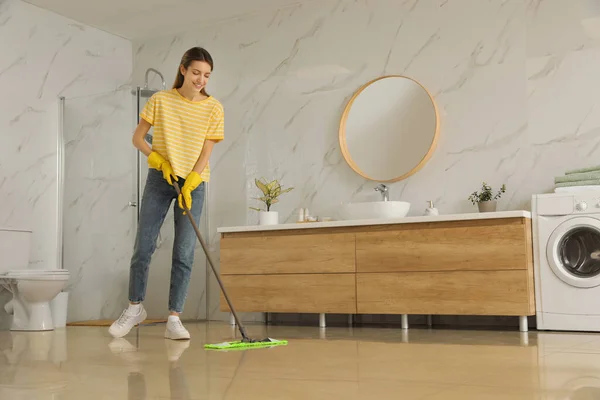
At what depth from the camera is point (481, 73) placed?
189 inches

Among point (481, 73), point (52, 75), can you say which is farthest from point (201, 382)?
point (52, 75)

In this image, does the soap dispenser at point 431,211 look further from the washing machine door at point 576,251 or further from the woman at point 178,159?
the woman at point 178,159

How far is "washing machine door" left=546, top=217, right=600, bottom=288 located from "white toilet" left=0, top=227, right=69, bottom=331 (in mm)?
3097

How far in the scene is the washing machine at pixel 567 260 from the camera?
3.97 m

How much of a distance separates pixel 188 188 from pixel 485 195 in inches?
78.2

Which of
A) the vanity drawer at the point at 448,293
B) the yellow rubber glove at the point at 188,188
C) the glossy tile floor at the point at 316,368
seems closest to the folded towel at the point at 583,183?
the vanity drawer at the point at 448,293

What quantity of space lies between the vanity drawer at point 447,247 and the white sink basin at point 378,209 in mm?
159

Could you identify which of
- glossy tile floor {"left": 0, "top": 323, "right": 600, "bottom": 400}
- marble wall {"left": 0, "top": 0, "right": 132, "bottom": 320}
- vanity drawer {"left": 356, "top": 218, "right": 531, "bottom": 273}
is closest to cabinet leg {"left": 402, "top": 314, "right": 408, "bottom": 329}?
vanity drawer {"left": 356, "top": 218, "right": 531, "bottom": 273}

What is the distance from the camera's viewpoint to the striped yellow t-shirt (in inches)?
141

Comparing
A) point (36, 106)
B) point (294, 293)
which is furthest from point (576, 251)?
point (36, 106)

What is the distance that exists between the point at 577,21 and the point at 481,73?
0.65 metres

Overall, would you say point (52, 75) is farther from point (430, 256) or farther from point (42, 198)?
point (430, 256)

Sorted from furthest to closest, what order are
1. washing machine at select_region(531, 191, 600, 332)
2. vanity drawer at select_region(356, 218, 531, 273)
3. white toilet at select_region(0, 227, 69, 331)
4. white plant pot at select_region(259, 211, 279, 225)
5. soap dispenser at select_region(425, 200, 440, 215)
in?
white plant pot at select_region(259, 211, 279, 225)
white toilet at select_region(0, 227, 69, 331)
soap dispenser at select_region(425, 200, 440, 215)
vanity drawer at select_region(356, 218, 531, 273)
washing machine at select_region(531, 191, 600, 332)

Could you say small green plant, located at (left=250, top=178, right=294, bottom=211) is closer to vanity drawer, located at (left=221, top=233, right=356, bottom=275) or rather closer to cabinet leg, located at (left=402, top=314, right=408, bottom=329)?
vanity drawer, located at (left=221, top=233, right=356, bottom=275)
